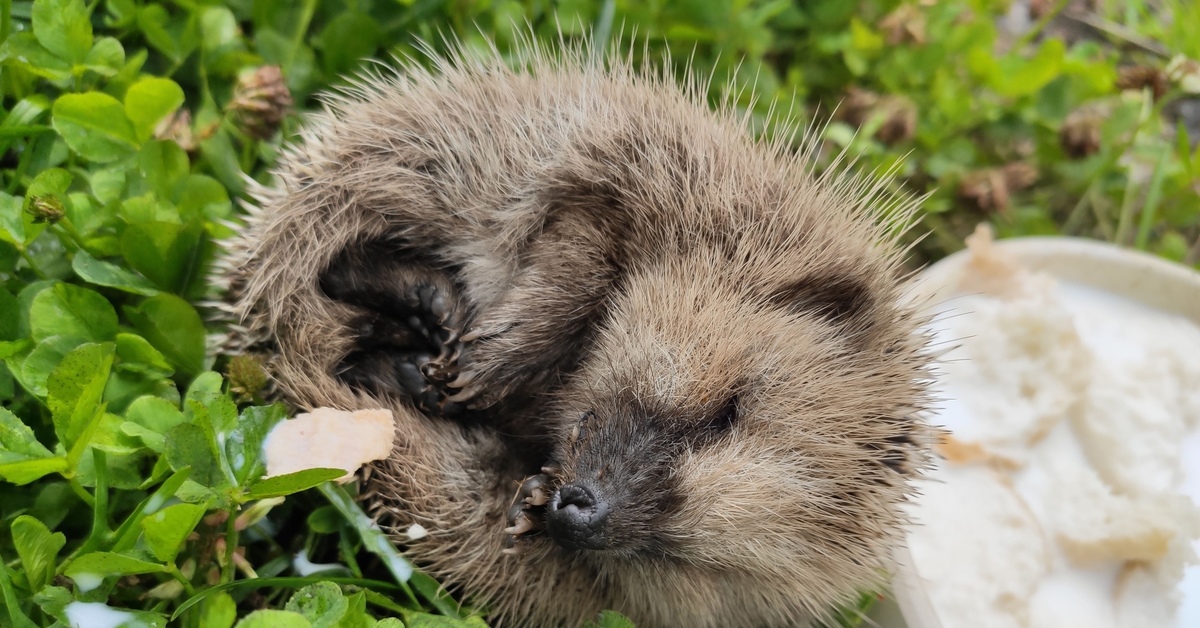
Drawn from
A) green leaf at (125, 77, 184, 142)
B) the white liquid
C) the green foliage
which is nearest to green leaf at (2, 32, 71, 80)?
the green foliage

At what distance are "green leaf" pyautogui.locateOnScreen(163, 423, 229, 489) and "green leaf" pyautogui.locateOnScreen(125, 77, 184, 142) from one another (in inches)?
34.7

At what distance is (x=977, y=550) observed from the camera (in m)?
2.27

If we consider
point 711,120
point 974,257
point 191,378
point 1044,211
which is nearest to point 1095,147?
point 1044,211

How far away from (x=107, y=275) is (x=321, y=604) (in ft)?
2.82

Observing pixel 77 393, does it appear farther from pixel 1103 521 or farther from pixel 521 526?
pixel 1103 521

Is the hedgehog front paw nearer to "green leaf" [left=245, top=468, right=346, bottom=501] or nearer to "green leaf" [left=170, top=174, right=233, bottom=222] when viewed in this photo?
"green leaf" [left=245, top=468, right=346, bottom=501]

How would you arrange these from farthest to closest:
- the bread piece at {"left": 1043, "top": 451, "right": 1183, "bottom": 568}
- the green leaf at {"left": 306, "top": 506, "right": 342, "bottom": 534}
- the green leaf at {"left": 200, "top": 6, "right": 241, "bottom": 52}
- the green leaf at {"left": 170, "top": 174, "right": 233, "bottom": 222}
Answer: the green leaf at {"left": 200, "top": 6, "right": 241, "bottom": 52}
the bread piece at {"left": 1043, "top": 451, "right": 1183, "bottom": 568}
the green leaf at {"left": 170, "top": 174, "right": 233, "bottom": 222}
the green leaf at {"left": 306, "top": 506, "right": 342, "bottom": 534}

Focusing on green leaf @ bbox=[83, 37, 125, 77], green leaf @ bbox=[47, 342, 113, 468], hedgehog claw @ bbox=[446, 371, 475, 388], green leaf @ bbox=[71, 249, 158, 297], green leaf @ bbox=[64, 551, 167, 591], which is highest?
green leaf @ bbox=[83, 37, 125, 77]

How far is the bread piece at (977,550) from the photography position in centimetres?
220

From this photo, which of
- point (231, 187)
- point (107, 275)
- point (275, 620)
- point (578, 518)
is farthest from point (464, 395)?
point (231, 187)

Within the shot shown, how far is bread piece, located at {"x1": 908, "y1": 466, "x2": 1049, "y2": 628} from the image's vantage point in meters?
2.20

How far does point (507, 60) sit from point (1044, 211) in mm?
2121

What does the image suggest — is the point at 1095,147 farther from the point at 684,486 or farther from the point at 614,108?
the point at 684,486

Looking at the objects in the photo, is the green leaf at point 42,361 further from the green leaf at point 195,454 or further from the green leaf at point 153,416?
the green leaf at point 195,454
